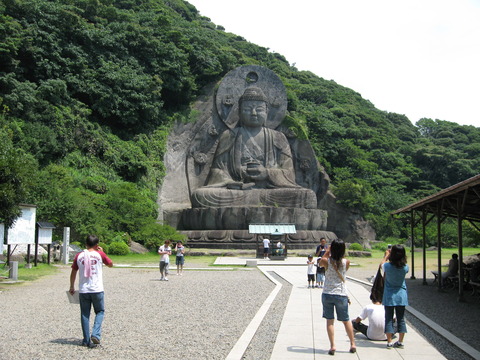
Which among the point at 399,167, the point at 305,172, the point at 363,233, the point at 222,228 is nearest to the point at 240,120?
the point at 305,172

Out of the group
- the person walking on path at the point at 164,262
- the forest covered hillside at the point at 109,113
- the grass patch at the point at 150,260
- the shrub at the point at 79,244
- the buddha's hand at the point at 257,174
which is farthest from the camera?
the buddha's hand at the point at 257,174

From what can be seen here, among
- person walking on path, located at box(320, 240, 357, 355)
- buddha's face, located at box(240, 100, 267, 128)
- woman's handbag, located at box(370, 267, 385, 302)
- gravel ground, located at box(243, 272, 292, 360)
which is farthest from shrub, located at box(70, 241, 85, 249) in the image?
person walking on path, located at box(320, 240, 357, 355)

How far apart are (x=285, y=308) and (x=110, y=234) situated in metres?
13.7

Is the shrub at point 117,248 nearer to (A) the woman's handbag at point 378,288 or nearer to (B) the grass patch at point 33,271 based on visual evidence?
(B) the grass patch at point 33,271

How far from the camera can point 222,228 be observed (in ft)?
80.1

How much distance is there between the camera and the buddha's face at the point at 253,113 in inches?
1113

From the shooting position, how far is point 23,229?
12711 millimetres

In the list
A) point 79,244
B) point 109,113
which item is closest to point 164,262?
point 79,244

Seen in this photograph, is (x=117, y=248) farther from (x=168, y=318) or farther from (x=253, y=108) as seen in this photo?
(x=168, y=318)

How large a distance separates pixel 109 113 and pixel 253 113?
7.64 metres

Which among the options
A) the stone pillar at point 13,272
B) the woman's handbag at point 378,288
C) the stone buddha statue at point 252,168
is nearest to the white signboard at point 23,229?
the stone pillar at point 13,272

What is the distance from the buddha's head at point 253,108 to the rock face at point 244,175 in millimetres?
54

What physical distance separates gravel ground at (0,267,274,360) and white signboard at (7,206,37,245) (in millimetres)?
1134

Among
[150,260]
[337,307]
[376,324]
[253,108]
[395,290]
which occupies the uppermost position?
[253,108]
